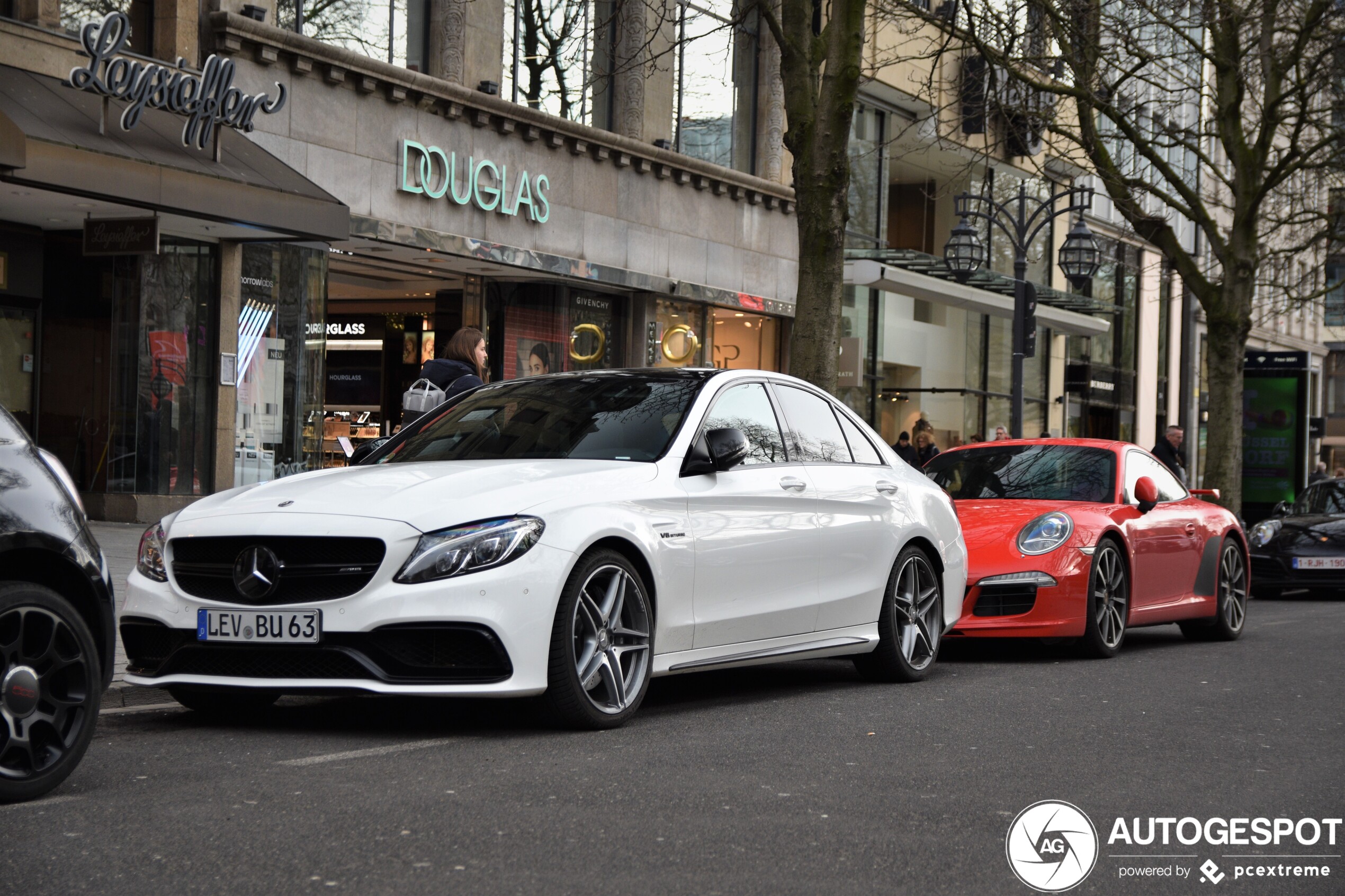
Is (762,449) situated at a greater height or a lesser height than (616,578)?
greater

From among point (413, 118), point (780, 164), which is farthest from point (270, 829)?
point (780, 164)

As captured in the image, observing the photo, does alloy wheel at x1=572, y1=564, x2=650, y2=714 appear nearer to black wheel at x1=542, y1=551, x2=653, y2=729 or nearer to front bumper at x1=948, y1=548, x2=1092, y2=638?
black wheel at x1=542, y1=551, x2=653, y2=729

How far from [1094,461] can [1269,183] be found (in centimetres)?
1479

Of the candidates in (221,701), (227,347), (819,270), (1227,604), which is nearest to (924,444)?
(819,270)

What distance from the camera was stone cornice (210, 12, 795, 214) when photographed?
18.3 metres

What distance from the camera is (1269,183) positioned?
Answer: 24.8 m

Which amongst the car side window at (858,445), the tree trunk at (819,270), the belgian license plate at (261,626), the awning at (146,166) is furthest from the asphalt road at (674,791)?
the awning at (146,166)

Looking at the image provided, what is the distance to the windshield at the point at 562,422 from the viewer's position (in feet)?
24.5

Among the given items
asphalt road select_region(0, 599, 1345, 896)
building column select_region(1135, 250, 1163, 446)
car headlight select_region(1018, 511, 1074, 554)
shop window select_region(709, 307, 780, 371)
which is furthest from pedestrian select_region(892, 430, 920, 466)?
building column select_region(1135, 250, 1163, 446)

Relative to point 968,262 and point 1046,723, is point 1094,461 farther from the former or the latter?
point 968,262

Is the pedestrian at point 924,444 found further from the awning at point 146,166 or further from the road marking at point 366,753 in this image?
the road marking at point 366,753

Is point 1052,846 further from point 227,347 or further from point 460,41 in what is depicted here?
point 460,41

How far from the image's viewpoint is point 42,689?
517cm

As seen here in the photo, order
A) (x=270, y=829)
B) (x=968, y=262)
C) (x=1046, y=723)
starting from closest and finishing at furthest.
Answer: (x=270, y=829)
(x=1046, y=723)
(x=968, y=262)
